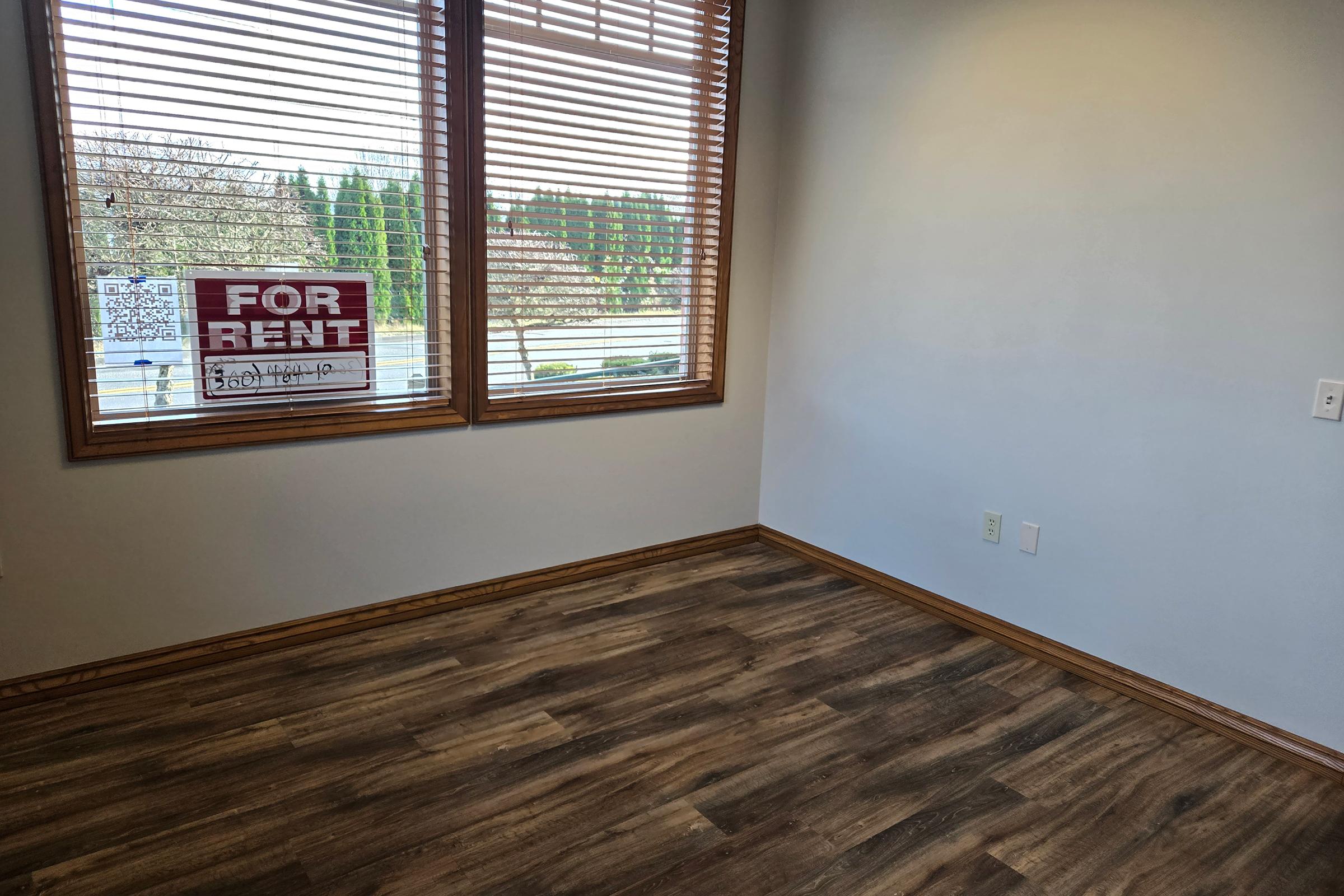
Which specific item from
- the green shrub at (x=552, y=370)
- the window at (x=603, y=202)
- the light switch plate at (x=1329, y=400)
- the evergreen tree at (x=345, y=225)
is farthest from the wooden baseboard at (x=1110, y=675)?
the evergreen tree at (x=345, y=225)

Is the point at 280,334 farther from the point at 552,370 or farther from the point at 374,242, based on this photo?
the point at 552,370

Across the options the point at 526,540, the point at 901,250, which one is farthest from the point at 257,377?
the point at 901,250

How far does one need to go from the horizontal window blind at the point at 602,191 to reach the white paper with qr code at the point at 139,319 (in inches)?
38.8

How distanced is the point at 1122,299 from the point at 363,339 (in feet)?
7.82

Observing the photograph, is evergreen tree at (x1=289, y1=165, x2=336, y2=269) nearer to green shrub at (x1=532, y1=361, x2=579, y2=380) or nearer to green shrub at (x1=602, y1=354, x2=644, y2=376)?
green shrub at (x1=532, y1=361, x2=579, y2=380)

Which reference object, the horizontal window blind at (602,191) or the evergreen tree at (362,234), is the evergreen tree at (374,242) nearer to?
the evergreen tree at (362,234)

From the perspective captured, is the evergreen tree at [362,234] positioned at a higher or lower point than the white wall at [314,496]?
higher

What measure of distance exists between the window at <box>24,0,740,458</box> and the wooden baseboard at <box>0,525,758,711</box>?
62 centimetres

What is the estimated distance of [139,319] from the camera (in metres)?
2.49

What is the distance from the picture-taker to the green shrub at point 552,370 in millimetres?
3320

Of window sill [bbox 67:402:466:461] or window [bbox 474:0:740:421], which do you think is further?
window [bbox 474:0:740:421]

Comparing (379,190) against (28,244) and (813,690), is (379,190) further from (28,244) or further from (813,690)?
(813,690)

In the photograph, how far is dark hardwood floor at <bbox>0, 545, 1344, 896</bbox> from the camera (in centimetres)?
190

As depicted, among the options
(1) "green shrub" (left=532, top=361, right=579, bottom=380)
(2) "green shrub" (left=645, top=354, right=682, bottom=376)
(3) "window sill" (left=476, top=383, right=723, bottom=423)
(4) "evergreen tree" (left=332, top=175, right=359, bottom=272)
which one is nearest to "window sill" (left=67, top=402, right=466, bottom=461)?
(3) "window sill" (left=476, top=383, right=723, bottom=423)
